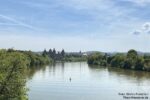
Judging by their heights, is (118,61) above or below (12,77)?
above

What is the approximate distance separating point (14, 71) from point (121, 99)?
92.7 feet

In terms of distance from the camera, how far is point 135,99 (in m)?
53.7

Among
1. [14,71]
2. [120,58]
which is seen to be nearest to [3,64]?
[14,71]

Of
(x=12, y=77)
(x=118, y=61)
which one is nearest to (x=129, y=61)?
(x=118, y=61)

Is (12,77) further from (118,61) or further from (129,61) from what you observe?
(118,61)

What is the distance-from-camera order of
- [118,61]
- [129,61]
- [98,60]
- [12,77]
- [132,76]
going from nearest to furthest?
[12,77] < [132,76] < [129,61] < [118,61] < [98,60]

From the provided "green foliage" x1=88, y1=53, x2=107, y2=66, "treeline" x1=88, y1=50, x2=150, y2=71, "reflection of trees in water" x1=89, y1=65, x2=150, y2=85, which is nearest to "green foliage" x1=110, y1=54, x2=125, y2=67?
"treeline" x1=88, y1=50, x2=150, y2=71

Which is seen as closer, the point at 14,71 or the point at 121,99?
the point at 14,71

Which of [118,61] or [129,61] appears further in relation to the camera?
[118,61]

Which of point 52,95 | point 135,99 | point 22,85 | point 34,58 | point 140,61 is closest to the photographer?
point 22,85

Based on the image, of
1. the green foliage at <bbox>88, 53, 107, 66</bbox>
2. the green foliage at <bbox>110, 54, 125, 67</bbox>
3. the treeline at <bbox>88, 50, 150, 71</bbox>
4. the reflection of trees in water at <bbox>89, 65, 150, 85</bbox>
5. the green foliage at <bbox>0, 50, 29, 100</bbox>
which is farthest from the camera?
the green foliage at <bbox>88, 53, 107, 66</bbox>

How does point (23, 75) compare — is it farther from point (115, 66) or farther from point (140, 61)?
point (115, 66)

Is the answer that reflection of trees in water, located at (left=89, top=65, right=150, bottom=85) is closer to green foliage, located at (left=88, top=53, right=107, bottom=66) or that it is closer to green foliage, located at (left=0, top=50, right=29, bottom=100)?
green foliage, located at (left=0, top=50, right=29, bottom=100)

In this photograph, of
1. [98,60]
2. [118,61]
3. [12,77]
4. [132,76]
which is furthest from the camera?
[98,60]
